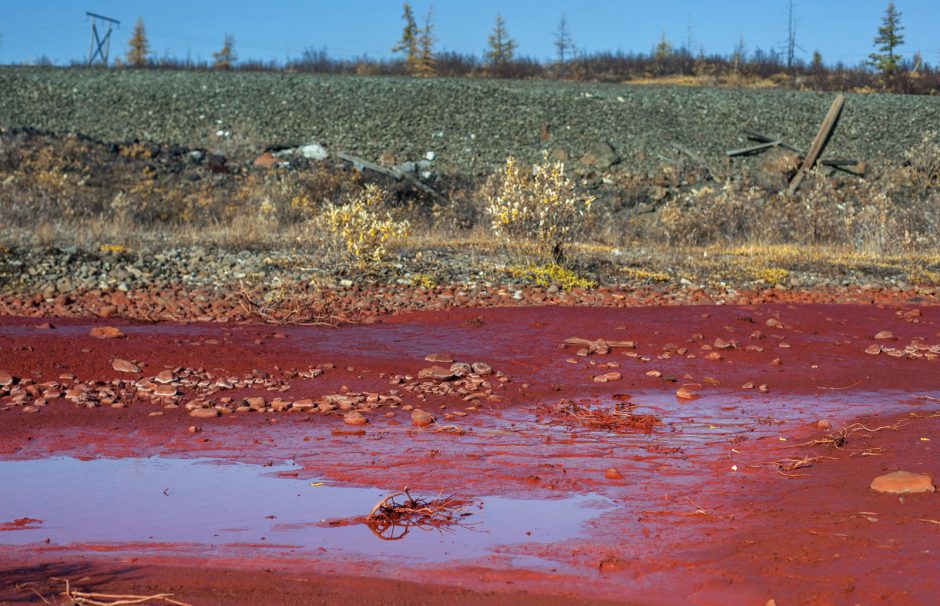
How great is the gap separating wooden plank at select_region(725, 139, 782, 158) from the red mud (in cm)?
1331

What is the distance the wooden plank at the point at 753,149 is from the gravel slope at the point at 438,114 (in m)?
0.37

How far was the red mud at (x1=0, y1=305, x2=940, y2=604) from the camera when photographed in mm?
3820

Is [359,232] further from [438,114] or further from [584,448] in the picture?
[438,114]

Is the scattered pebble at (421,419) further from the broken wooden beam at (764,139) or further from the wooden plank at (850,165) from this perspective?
the broken wooden beam at (764,139)

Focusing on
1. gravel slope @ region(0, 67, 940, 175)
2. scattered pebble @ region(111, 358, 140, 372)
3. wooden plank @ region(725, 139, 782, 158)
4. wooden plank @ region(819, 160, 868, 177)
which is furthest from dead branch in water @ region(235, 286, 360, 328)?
wooden plank @ region(819, 160, 868, 177)

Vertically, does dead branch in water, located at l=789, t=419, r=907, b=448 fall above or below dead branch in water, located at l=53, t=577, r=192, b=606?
below

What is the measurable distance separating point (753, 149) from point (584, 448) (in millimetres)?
19617

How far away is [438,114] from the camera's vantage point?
25281mm

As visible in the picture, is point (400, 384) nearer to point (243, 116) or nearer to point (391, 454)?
point (391, 454)

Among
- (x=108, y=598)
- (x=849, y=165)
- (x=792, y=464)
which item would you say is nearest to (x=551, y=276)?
(x=792, y=464)

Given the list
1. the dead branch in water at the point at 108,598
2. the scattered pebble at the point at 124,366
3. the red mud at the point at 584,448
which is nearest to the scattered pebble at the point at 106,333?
the red mud at the point at 584,448

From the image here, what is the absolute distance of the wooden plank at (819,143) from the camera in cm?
2175

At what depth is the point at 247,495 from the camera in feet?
16.5

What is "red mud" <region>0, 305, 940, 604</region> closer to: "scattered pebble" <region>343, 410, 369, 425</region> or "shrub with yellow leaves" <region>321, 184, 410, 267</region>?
"scattered pebble" <region>343, 410, 369, 425</region>
